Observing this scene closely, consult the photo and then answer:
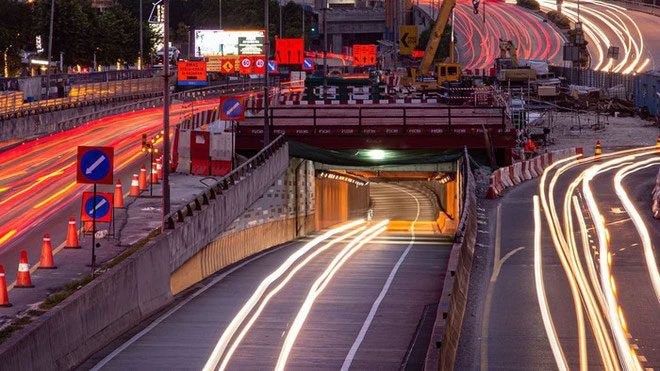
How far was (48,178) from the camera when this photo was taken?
4509 cm

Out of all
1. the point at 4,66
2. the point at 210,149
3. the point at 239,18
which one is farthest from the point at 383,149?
the point at 239,18

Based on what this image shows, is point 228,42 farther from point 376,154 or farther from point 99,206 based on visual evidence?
point 99,206

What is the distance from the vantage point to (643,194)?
156 ft

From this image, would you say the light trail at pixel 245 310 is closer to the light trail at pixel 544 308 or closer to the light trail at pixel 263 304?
the light trail at pixel 263 304

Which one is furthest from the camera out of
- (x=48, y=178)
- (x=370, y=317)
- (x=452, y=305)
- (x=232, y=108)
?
(x=48, y=178)

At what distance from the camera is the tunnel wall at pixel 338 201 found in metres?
63.0

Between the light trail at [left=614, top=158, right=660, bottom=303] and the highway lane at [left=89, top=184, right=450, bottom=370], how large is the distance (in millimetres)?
4629

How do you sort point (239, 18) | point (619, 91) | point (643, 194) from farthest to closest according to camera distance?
point (239, 18) → point (619, 91) → point (643, 194)

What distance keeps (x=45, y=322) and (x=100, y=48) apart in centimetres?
10016

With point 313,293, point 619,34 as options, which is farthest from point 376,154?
point 619,34

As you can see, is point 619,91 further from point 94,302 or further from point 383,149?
point 94,302

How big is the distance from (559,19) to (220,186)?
5563 inches

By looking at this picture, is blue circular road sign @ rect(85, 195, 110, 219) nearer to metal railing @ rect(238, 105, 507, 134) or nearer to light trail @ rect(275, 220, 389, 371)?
light trail @ rect(275, 220, 389, 371)

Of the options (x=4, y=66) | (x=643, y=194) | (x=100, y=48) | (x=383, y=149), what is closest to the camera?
(x=643, y=194)
